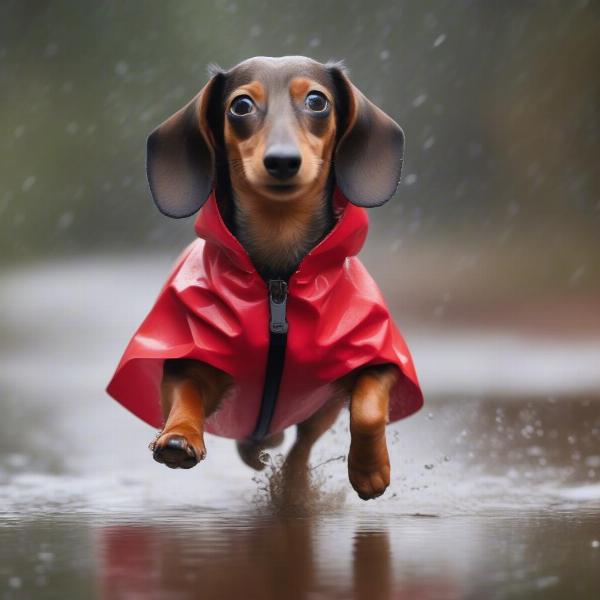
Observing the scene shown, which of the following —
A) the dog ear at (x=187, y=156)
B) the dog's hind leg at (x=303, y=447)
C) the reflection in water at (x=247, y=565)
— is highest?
the dog ear at (x=187, y=156)

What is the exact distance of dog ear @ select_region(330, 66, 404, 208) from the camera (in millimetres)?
3725

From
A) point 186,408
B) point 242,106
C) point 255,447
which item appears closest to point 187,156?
point 242,106

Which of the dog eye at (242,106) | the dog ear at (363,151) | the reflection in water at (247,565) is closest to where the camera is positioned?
the reflection in water at (247,565)

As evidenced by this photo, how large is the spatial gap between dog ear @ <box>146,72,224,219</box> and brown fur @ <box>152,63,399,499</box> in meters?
0.03

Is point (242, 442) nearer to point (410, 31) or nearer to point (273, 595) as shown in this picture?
point (273, 595)

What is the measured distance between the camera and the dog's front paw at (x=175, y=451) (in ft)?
11.0

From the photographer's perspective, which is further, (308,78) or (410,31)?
(410,31)

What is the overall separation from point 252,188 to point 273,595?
133 centimetres

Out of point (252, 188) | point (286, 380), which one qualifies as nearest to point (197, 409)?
point (286, 380)

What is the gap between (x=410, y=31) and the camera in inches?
375

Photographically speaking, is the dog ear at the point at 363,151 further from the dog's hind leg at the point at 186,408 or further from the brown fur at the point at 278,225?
the dog's hind leg at the point at 186,408

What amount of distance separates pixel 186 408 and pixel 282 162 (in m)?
0.64

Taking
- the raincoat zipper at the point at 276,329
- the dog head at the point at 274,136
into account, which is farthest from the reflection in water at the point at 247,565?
the dog head at the point at 274,136

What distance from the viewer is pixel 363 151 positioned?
3.78 m
